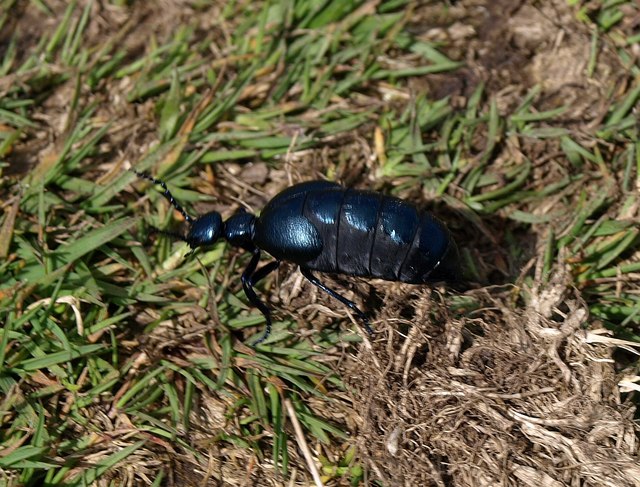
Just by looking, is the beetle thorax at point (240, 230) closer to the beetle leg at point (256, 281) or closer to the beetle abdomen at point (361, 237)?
the beetle leg at point (256, 281)

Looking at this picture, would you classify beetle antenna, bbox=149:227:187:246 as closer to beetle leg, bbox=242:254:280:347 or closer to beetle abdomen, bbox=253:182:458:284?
beetle leg, bbox=242:254:280:347

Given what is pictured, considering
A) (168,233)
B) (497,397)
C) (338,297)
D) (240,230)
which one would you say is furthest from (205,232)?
(497,397)

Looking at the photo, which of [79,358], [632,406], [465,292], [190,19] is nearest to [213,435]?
[79,358]

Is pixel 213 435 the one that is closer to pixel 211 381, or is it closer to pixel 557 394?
pixel 211 381

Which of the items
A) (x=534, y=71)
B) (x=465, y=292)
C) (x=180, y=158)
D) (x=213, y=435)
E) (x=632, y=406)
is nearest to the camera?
(x=632, y=406)

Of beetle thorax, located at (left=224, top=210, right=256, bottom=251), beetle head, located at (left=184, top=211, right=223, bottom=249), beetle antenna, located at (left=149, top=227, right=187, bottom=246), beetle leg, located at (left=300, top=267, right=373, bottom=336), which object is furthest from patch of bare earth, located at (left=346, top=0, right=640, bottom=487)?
beetle antenna, located at (left=149, top=227, right=187, bottom=246)

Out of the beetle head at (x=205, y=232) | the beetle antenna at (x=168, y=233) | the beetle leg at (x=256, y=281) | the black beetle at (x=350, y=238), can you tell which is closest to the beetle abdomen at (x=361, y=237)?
the black beetle at (x=350, y=238)

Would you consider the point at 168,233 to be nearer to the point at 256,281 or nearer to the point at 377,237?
the point at 256,281
